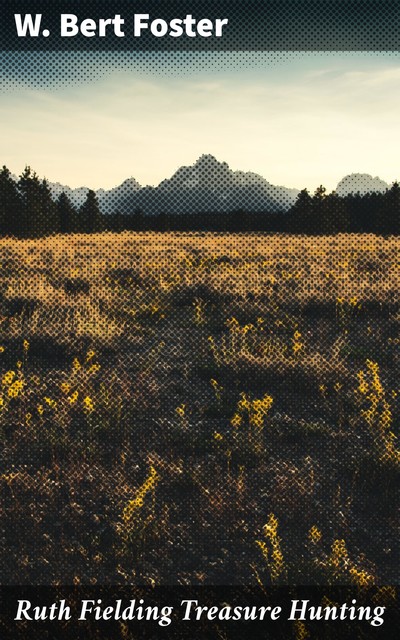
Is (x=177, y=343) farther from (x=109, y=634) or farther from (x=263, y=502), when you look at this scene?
(x=109, y=634)

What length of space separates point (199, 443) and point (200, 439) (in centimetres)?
10

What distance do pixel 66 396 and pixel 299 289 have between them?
21.1 ft

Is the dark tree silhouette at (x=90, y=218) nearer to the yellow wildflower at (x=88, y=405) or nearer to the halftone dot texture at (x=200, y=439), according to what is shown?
the halftone dot texture at (x=200, y=439)

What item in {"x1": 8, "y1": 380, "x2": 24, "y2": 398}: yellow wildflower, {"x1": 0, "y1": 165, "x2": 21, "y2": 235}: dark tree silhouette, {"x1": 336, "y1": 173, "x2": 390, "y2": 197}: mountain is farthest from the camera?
{"x1": 0, "y1": 165, "x2": 21, "y2": 235}: dark tree silhouette

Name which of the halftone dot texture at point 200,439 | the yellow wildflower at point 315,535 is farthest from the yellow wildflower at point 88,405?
the yellow wildflower at point 315,535

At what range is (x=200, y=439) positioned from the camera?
5.30 m

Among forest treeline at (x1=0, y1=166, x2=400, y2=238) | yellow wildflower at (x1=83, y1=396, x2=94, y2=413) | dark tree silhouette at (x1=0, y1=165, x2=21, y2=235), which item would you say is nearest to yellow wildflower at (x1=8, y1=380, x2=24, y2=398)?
yellow wildflower at (x1=83, y1=396, x2=94, y2=413)

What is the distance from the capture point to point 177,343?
27.1ft

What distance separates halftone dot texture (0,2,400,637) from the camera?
388 centimetres

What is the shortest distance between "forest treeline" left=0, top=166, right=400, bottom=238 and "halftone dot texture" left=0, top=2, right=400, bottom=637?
1983 centimetres

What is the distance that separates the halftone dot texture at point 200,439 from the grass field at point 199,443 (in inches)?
0.7

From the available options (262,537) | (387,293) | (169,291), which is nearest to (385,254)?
(387,293)

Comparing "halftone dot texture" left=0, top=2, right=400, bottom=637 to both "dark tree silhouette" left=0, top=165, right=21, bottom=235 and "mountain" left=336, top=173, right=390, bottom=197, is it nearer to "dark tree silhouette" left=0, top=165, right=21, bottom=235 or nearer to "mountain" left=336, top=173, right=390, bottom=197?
"mountain" left=336, top=173, right=390, bottom=197

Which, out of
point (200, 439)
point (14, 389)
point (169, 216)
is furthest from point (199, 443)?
point (169, 216)
